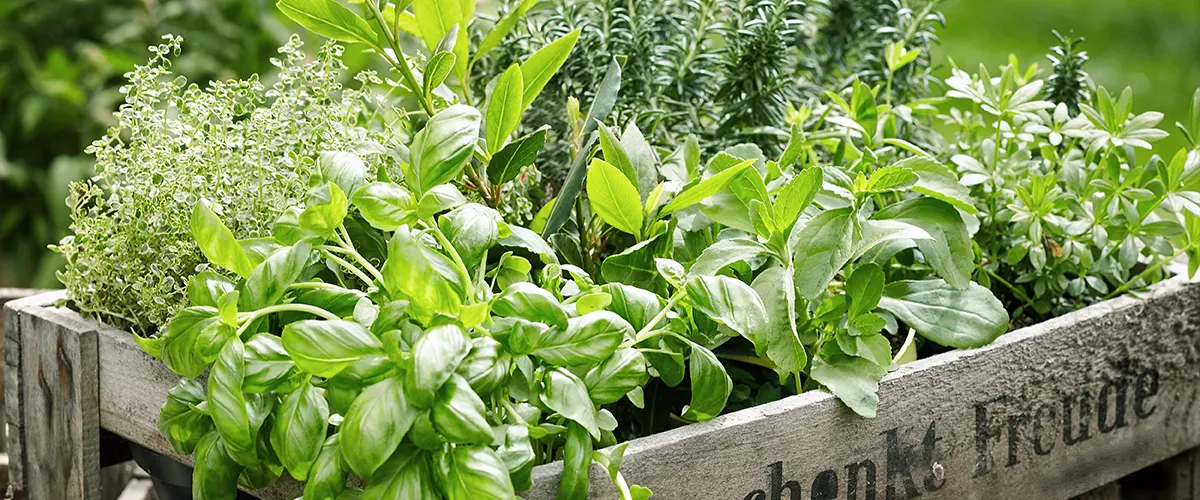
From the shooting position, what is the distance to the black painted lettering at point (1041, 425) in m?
1.33

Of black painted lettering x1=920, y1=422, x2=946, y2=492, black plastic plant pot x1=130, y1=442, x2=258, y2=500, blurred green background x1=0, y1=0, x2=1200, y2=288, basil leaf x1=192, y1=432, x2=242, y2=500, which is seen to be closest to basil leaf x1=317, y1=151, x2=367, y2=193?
basil leaf x1=192, y1=432, x2=242, y2=500

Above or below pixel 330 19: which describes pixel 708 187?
below

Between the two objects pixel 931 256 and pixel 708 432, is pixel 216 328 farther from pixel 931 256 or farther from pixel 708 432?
pixel 931 256

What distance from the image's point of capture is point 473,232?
3.28ft

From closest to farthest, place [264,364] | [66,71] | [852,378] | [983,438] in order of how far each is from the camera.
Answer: [264,364]
[852,378]
[983,438]
[66,71]

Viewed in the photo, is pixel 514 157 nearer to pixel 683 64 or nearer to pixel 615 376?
pixel 615 376

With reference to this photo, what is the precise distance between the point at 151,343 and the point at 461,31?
440 millimetres

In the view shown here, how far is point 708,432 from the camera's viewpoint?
1.06 meters

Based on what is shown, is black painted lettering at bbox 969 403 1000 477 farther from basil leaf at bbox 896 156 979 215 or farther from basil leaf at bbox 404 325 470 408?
basil leaf at bbox 404 325 470 408

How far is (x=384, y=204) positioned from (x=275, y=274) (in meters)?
0.10

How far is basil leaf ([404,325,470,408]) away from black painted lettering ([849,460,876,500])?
1.58ft

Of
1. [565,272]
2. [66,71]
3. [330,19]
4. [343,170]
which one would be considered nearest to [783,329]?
[565,272]

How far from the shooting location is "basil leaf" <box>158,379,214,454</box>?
1033 millimetres

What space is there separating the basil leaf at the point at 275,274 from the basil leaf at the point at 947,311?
0.59m
